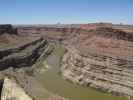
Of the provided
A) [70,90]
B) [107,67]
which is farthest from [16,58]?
[107,67]

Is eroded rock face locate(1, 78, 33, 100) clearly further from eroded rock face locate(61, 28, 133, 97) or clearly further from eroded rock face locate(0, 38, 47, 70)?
eroded rock face locate(0, 38, 47, 70)

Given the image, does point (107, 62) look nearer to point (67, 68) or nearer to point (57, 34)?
point (67, 68)

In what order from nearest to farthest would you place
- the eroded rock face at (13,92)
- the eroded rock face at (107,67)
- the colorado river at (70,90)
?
the eroded rock face at (13,92)
the colorado river at (70,90)
the eroded rock face at (107,67)

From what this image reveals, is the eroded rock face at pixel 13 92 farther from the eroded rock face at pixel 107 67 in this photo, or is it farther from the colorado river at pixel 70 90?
the eroded rock face at pixel 107 67

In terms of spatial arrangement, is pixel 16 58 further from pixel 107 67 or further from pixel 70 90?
pixel 107 67

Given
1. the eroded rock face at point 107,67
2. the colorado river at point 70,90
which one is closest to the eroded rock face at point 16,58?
the colorado river at point 70,90

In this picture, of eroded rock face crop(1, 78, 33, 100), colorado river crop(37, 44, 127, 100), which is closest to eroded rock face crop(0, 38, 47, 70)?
colorado river crop(37, 44, 127, 100)

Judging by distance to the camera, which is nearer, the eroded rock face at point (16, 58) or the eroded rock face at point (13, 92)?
the eroded rock face at point (13, 92)

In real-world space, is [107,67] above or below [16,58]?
above
